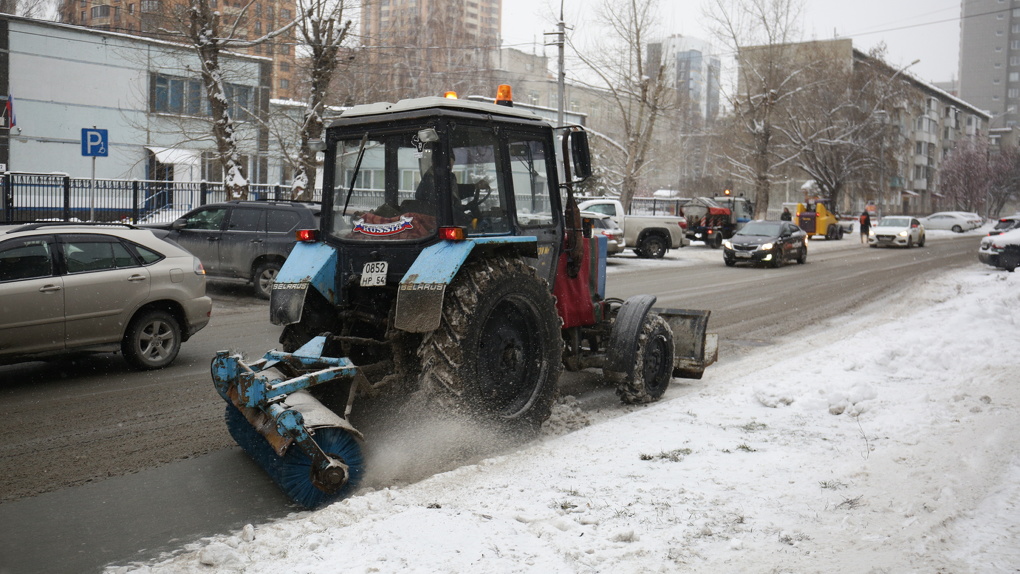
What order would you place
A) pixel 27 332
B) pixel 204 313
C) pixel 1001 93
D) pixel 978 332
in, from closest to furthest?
pixel 27 332 < pixel 204 313 < pixel 978 332 < pixel 1001 93

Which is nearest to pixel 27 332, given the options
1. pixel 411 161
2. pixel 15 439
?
pixel 15 439

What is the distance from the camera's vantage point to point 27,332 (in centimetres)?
780

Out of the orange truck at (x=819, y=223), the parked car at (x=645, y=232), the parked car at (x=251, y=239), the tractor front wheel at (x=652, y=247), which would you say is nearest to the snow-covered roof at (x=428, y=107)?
the parked car at (x=251, y=239)

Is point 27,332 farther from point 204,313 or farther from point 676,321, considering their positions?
point 676,321

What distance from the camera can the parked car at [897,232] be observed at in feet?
124

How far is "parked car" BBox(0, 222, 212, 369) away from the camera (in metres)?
7.80

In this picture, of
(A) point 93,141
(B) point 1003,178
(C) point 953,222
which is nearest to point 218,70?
(A) point 93,141

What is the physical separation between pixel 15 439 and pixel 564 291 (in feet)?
14.5

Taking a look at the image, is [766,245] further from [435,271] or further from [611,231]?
[435,271]

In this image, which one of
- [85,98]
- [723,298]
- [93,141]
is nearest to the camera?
[93,141]

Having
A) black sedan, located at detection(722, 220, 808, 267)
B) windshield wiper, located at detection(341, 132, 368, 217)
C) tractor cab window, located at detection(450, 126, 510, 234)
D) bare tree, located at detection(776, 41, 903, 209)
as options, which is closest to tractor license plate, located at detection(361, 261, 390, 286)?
windshield wiper, located at detection(341, 132, 368, 217)

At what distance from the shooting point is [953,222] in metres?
61.8

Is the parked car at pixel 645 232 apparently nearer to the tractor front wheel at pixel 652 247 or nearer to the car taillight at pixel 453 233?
the tractor front wheel at pixel 652 247

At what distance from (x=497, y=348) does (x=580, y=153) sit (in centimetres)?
167
